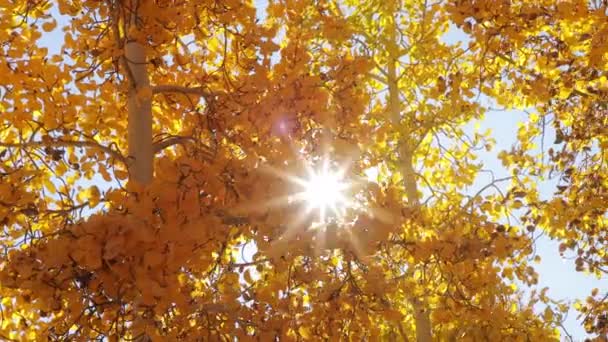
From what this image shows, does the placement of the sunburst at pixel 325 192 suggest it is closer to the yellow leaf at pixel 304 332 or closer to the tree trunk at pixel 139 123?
the yellow leaf at pixel 304 332

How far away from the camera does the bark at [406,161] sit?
20.2 ft

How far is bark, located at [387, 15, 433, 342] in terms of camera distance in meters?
6.16

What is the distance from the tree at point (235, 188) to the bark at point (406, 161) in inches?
1.8

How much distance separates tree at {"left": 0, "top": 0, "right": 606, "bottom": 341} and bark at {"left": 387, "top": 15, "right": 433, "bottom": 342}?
0.15 ft

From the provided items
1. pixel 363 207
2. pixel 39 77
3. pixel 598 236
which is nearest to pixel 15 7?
pixel 39 77

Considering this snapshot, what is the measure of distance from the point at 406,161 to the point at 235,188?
11.4 feet

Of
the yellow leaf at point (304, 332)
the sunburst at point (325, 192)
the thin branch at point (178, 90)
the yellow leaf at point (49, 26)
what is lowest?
the yellow leaf at point (304, 332)

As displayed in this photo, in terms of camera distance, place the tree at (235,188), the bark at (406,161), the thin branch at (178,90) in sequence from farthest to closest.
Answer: the bark at (406,161) → the thin branch at (178,90) → the tree at (235,188)

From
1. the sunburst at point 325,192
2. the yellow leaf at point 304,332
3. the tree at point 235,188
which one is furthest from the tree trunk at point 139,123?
the yellow leaf at point 304,332

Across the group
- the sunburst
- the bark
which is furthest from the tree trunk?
the bark

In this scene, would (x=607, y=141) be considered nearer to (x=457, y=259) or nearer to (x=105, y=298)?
(x=457, y=259)

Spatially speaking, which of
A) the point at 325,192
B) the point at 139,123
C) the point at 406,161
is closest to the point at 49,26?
the point at 139,123

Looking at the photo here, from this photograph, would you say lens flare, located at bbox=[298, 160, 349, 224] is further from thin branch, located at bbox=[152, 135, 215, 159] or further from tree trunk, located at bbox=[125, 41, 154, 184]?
tree trunk, located at bbox=[125, 41, 154, 184]

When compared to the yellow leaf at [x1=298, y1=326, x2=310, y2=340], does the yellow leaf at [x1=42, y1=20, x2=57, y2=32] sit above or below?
above
